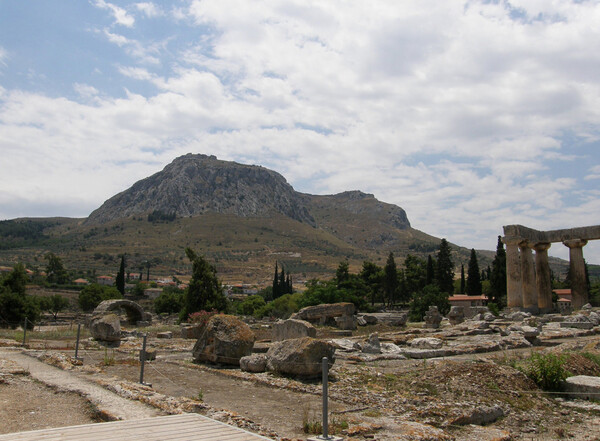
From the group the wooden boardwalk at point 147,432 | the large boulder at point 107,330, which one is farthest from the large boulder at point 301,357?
the large boulder at point 107,330

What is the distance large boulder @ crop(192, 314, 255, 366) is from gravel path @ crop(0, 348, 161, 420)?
422 cm

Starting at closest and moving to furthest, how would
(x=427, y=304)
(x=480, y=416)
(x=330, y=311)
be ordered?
(x=480, y=416) → (x=330, y=311) → (x=427, y=304)

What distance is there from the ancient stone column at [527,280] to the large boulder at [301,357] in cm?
2839

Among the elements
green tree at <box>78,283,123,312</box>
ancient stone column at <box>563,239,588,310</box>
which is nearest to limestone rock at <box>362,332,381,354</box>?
ancient stone column at <box>563,239,588,310</box>

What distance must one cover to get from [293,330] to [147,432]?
13.7 metres

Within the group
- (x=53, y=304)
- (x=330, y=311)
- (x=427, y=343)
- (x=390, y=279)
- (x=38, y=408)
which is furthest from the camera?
(x=390, y=279)

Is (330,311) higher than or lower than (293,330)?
lower

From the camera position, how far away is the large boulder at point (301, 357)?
11.5 meters

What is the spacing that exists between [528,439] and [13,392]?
9.57m

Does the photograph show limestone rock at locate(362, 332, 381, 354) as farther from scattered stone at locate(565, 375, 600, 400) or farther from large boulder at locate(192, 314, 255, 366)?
scattered stone at locate(565, 375, 600, 400)

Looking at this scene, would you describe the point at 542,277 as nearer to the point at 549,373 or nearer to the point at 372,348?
the point at 372,348

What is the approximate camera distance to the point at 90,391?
880 cm

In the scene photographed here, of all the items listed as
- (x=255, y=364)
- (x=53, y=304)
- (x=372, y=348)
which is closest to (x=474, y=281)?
(x=372, y=348)

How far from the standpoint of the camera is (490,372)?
34.7ft
